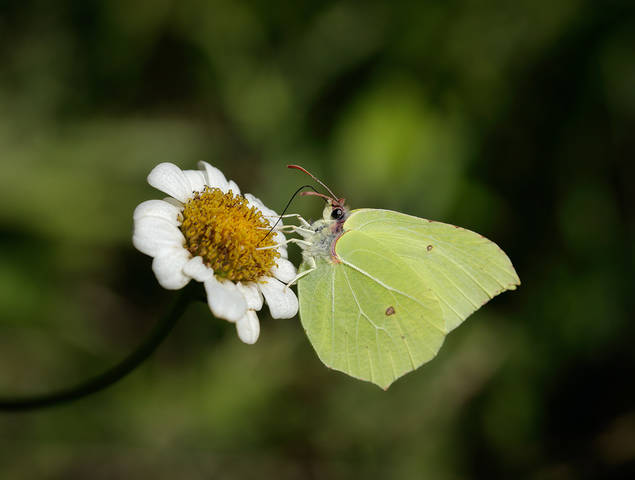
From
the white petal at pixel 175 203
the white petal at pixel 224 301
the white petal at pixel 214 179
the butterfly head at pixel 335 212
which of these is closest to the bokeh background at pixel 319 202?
the butterfly head at pixel 335 212

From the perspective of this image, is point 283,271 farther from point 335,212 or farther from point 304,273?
Result: point 335,212

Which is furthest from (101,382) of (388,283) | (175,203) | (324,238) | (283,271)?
(388,283)

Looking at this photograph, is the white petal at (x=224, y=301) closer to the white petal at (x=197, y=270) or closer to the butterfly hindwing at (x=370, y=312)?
the white petal at (x=197, y=270)

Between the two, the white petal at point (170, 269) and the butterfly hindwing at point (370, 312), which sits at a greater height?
the white petal at point (170, 269)

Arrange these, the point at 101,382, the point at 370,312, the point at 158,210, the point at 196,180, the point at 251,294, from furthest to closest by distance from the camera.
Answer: the point at 370,312 < the point at 196,180 < the point at 251,294 < the point at 158,210 < the point at 101,382

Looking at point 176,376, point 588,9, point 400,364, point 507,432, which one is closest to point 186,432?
point 176,376

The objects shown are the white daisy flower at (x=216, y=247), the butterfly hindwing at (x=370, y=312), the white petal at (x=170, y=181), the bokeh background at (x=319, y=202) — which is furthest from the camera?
the bokeh background at (x=319, y=202)

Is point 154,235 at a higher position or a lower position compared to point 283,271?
higher
